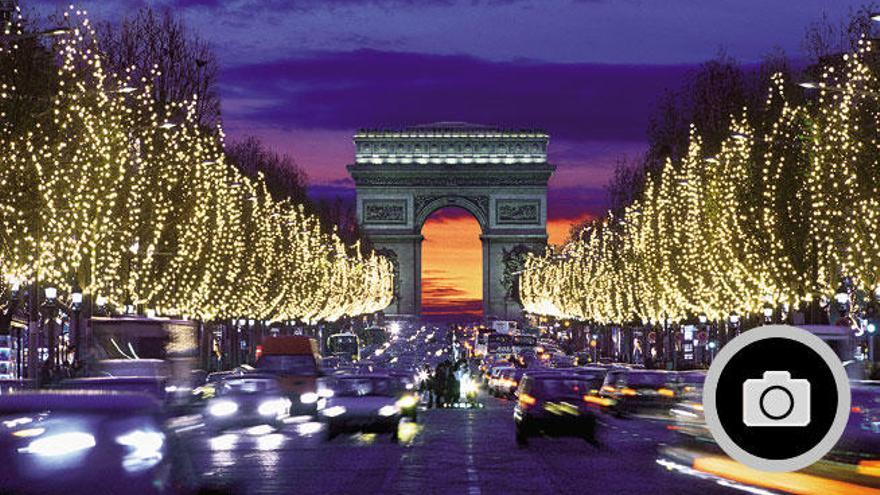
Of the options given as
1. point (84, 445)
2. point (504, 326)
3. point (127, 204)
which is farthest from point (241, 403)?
point (504, 326)

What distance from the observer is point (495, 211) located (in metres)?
198

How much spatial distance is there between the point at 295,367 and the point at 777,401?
51.1m

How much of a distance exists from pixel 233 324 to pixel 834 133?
169ft

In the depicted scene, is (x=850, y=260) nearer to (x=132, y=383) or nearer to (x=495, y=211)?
(x=132, y=383)

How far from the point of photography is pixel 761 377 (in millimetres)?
5188

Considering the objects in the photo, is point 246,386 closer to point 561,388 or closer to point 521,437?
point 521,437

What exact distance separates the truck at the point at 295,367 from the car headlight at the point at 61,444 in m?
40.5

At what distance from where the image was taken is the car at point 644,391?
161 feet

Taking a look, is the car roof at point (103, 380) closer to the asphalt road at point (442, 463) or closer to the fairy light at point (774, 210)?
the asphalt road at point (442, 463)

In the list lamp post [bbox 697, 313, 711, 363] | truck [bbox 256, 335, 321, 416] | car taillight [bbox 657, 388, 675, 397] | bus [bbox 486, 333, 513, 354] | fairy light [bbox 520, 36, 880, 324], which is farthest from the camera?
bus [bbox 486, 333, 513, 354]

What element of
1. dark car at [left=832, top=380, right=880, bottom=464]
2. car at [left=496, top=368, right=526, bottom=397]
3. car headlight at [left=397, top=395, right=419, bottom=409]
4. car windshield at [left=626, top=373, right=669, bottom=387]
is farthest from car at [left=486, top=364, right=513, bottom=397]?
dark car at [left=832, top=380, right=880, bottom=464]

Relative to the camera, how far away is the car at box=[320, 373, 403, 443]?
37.6m

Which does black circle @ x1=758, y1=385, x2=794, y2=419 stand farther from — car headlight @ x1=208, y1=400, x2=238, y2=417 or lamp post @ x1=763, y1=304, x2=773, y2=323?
lamp post @ x1=763, y1=304, x2=773, y2=323

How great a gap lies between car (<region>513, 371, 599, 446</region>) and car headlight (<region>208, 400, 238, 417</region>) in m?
11.0
